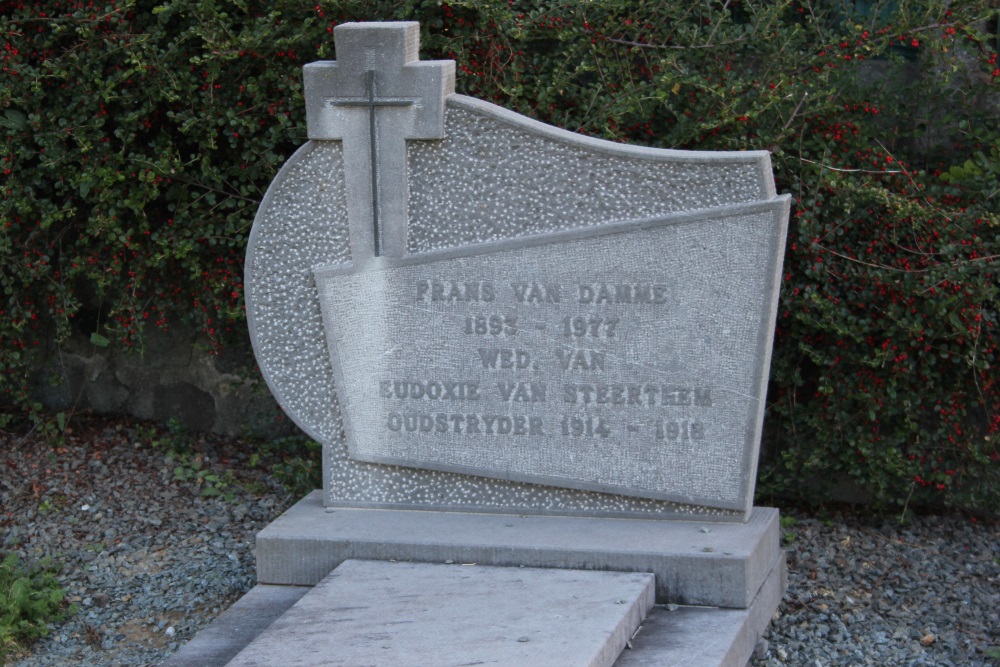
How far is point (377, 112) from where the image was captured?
376cm

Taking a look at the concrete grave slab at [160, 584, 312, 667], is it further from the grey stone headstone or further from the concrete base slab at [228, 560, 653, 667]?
the grey stone headstone

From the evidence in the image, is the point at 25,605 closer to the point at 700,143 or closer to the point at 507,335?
the point at 507,335

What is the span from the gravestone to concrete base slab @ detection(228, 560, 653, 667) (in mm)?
69

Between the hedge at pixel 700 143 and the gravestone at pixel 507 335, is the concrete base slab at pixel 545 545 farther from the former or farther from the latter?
the hedge at pixel 700 143

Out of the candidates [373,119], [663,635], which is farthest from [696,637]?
[373,119]

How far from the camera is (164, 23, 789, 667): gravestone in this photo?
11.8 feet

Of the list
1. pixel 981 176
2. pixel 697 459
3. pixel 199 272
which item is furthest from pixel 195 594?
pixel 981 176

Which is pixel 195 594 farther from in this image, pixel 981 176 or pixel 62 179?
pixel 981 176

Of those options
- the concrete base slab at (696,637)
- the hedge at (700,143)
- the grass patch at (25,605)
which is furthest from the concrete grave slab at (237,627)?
the hedge at (700,143)

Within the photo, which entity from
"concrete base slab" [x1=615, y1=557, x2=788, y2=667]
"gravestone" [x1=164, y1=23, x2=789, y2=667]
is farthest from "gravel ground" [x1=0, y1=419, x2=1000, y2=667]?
"gravestone" [x1=164, y1=23, x2=789, y2=667]

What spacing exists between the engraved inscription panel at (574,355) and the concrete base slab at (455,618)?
426 mm

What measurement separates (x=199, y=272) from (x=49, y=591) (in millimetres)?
1352

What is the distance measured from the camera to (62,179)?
4820 millimetres

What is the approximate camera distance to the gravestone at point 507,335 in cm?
358
